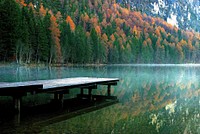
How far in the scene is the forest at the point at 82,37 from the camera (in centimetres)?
5472

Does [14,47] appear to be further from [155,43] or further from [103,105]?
[155,43]

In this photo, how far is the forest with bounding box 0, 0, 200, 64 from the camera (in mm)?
54719

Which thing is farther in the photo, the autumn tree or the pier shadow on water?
the autumn tree

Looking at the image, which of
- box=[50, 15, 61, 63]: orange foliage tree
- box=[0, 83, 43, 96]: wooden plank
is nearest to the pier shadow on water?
box=[0, 83, 43, 96]: wooden plank

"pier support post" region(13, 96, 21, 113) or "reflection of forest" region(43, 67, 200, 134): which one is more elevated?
"pier support post" region(13, 96, 21, 113)

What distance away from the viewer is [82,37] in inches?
3219

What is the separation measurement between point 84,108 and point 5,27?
41624 mm

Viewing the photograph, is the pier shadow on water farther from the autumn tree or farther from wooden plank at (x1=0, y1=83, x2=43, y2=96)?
the autumn tree

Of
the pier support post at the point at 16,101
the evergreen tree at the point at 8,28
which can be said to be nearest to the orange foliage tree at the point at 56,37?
the evergreen tree at the point at 8,28

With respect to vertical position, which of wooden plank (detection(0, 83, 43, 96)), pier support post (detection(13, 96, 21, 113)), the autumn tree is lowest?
pier support post (detection(13, 96, 21, 113))

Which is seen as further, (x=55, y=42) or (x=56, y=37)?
(x=56, y=37)

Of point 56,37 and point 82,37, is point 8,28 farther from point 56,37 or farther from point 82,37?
point 82,37

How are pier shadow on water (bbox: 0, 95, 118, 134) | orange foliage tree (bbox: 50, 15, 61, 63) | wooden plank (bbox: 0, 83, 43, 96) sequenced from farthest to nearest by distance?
orange foliage tree (bbox: 50, 15, 61, 63), wooden plank (bbox: 0, 83, 43, 96), pier shadow on water (bbox: 0, 95, 118, 134)

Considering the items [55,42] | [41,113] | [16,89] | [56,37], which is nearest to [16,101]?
[16,89]
